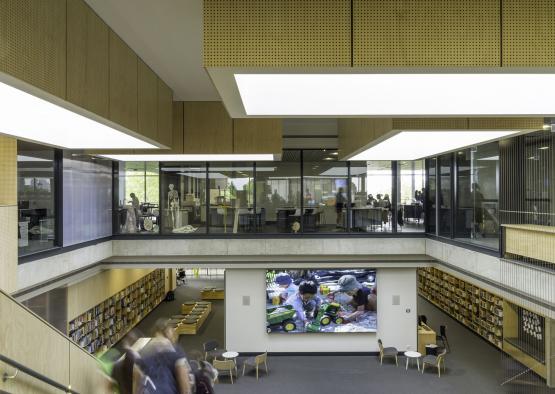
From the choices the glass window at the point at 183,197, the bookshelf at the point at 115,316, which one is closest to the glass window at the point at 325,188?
the glass window at the point at 183,197

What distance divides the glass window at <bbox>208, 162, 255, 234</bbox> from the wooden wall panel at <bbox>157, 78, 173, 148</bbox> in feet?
15.7

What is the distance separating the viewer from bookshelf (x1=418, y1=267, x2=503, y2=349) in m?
11.4

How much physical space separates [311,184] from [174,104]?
5.49 metres

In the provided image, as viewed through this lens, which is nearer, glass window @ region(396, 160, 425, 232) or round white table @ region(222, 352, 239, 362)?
round white table @ region(222, 352, 239, 362)

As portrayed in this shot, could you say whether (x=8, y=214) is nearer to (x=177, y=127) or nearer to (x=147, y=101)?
(x=177, y=127)

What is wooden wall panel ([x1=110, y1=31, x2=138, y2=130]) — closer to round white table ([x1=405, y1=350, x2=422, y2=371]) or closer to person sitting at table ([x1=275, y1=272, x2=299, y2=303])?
person sitting at table ([x1=275, y1=272, x2=299, y2=303])

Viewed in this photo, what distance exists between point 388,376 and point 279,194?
17.4 feet

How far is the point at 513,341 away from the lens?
10602 millimetres

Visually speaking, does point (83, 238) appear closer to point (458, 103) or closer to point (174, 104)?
point (174, 104)

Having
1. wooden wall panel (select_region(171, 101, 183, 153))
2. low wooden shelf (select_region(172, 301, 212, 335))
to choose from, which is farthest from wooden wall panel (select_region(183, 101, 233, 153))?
low wooden shelf (select_region(172, 301, 212, 335))

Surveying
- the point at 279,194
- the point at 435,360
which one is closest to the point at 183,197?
the point at 279,194

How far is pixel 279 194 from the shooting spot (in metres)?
11.5

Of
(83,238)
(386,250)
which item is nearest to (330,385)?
(386,250)

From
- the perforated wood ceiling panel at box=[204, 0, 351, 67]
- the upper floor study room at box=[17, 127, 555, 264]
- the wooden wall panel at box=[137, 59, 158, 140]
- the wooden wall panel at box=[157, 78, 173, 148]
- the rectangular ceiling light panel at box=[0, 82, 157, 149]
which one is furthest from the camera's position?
the upper floor study room at box=[17, 127, 555, 264]
